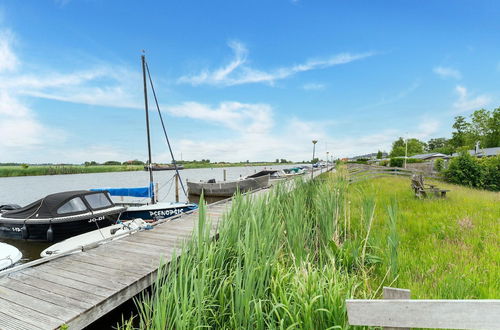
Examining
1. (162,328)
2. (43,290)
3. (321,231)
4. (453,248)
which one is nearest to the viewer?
(162,328)

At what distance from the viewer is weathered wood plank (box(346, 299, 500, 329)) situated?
46.0 inches

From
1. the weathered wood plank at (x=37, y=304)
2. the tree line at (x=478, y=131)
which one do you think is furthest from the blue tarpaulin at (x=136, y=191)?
the tree line at (x=478, y=131)

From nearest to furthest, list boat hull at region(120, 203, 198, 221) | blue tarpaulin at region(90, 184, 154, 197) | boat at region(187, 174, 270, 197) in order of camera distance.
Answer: boat hull at region(120, 203, 198, 221) → blue tarpaulin at region(90, 184, 154, 197) → boat at region(187, 174, 270, 197)

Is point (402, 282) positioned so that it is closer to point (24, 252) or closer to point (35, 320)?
point (35, 320)

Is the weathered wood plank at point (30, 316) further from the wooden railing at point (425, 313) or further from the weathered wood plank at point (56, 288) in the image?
the wooden railing at point (425, 313)

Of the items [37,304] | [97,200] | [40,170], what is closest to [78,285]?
[37,304]

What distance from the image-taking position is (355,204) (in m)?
6.24

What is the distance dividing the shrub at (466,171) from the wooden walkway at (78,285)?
16995 mm

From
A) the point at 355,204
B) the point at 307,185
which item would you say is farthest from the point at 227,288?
the point at 355,204

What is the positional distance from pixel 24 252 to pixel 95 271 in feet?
21.2

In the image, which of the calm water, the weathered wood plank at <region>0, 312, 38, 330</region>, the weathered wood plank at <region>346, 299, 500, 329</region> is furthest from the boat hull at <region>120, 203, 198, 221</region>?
the weathered wood plank at <region>346, 299, 500, 329</region>

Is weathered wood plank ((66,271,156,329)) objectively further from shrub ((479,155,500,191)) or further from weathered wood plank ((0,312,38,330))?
shrub ((479,155,500,191))

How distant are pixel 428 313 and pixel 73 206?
8834mm

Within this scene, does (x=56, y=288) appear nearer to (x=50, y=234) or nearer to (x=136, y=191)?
(x=50, y=234)
